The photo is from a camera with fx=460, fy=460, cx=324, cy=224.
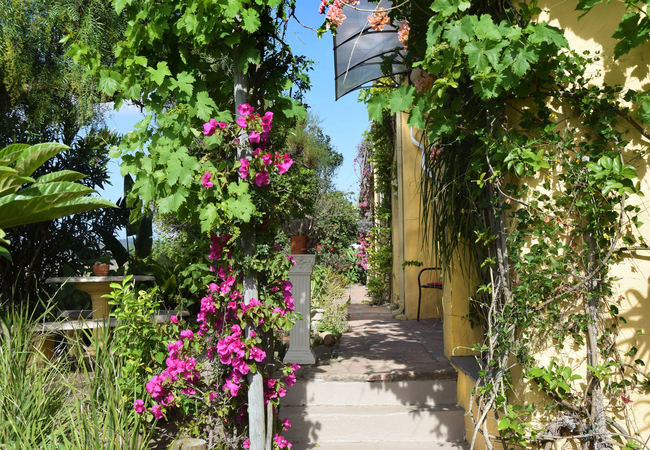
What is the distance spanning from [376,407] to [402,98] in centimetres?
228

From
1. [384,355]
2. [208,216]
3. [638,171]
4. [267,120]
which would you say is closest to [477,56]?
[638,171]

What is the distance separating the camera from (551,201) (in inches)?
90.6

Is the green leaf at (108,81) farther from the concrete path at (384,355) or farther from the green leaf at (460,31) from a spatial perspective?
the concrete path at (384,355)

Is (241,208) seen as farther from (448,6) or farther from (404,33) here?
(404,33)

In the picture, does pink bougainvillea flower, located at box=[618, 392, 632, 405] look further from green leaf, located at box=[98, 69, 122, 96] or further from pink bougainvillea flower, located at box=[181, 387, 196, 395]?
green leaf, located at box=[98, 69, 122, 96]

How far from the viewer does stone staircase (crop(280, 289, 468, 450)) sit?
3.30 meters

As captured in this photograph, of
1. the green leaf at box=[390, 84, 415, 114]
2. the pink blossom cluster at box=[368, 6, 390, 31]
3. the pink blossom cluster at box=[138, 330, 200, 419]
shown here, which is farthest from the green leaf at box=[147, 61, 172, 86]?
the pink blossom cluster at box=[138, 330, 200, 419]

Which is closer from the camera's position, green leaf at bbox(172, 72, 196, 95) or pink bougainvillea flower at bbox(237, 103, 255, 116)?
green leaf at bbox(172, 72, 196, 95)

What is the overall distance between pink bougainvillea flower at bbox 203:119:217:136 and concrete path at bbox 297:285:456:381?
2030mm

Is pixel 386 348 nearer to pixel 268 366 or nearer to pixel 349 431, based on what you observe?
pixel 349 431

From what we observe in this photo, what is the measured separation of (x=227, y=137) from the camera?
262cm

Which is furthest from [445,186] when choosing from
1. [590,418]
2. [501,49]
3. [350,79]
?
[350,79]

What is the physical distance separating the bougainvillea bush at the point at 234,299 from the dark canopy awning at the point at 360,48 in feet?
7.45

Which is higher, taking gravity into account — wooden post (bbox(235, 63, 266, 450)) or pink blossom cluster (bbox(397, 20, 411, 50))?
pink blossom cluster (bbox(397, 20, 411, 50))
